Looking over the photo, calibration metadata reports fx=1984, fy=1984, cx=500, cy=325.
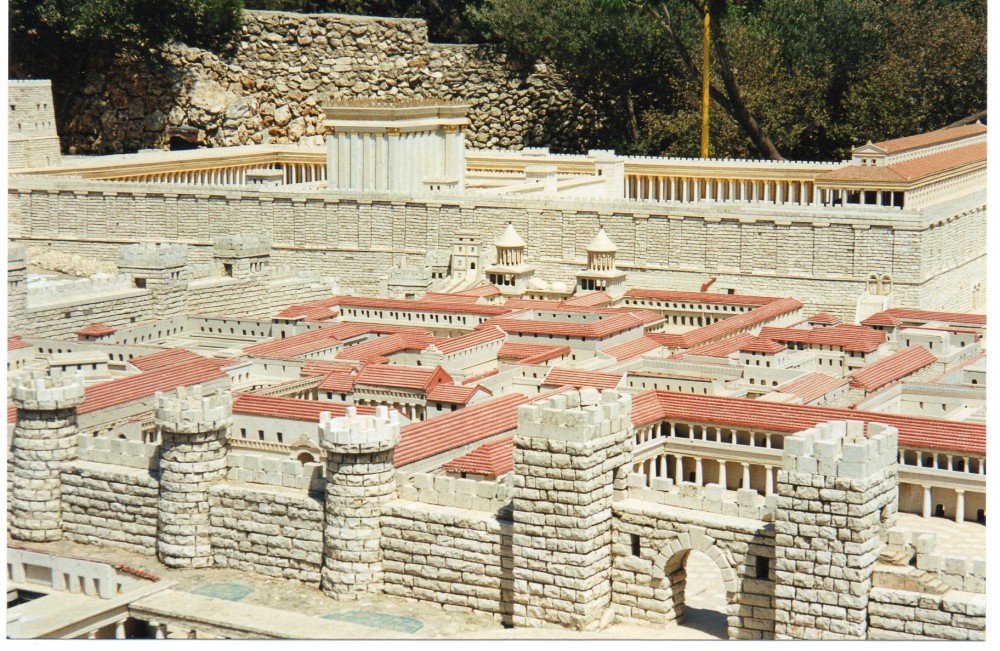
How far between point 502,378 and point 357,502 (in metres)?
21.6

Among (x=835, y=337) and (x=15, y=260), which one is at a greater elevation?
(x=15, y=260)

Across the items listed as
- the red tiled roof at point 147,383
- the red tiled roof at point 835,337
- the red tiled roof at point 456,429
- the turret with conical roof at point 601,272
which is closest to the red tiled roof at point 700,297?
the turret with conical roof at point 601,272

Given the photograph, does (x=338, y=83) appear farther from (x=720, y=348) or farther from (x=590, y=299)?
(x=720, y=348)

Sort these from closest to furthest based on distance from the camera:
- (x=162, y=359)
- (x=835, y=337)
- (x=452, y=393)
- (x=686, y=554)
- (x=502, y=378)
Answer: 1. (x=686, y=554)
2. (x=452, y=393)
3. (x=162, y=359)
4. (x=502, y=378)
5. (x=835, y=337)

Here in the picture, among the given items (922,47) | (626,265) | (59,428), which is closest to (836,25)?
(922,47)

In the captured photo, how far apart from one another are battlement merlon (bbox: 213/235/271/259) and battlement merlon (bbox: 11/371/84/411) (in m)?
34.0

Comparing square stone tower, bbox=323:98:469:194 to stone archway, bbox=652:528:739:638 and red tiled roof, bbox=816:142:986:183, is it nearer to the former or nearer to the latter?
red tiled roof, bbox=816:142:986:183

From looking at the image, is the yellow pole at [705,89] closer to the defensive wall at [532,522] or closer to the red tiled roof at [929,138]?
the red tiled roof at [929,138]

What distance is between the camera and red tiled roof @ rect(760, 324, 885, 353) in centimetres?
6819

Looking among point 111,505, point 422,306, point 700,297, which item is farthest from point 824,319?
point 111,505

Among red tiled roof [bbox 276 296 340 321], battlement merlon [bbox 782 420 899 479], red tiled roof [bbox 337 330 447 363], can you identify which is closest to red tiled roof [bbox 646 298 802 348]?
red tiled roof [bbox 337 330 447 363]

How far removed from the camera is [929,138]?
9706cm

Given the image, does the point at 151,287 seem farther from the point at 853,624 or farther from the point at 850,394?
the point at 853,624

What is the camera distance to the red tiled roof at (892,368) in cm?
6253
